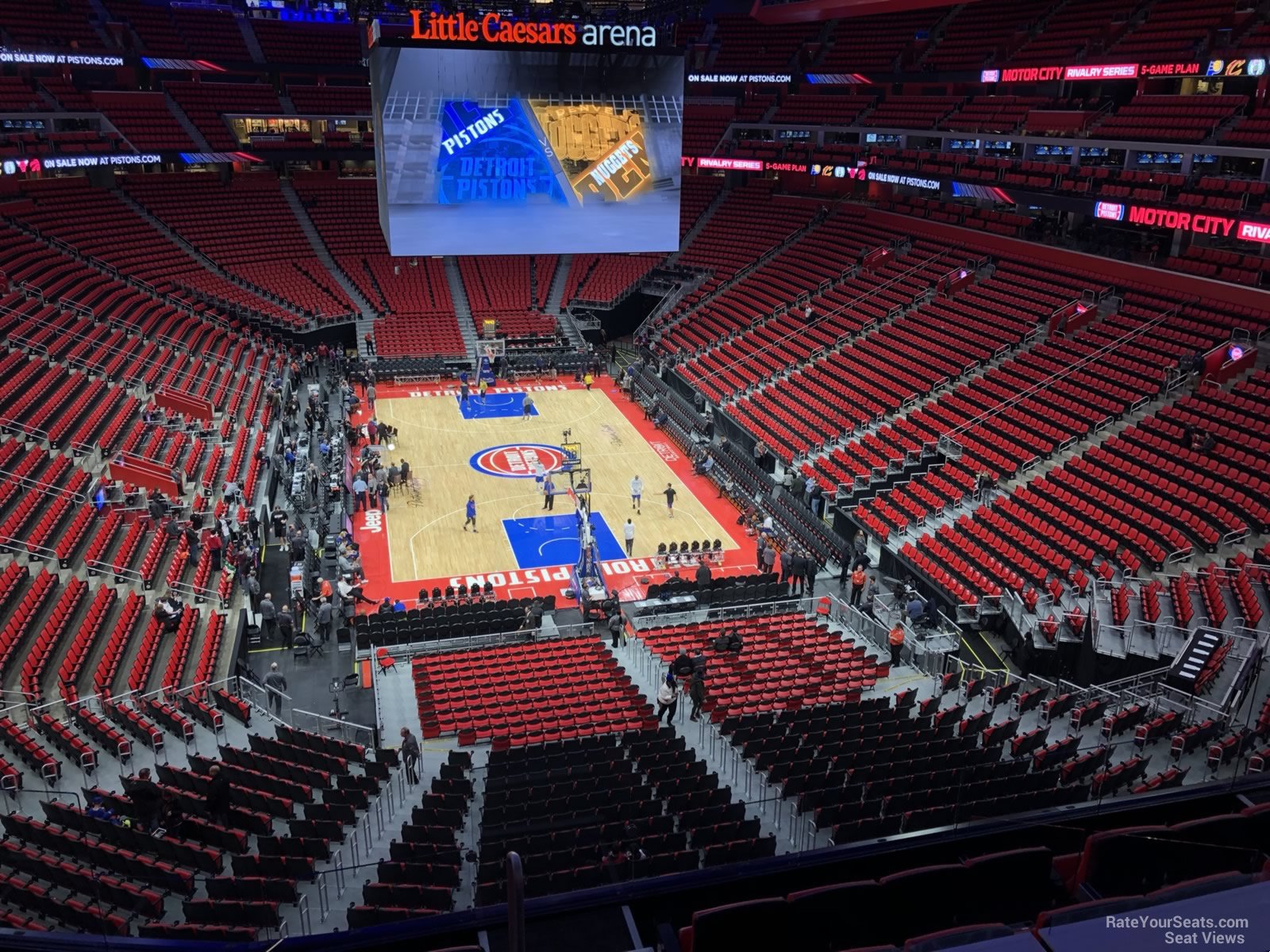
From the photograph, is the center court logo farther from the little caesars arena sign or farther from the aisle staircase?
the aisle staircase

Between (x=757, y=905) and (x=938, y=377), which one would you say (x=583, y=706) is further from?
(x=938, y=377)

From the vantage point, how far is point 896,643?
1792 centimetres

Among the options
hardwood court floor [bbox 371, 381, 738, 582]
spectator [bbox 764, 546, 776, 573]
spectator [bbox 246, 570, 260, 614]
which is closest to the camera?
spectator [bbox 246, 570, 260, 614]

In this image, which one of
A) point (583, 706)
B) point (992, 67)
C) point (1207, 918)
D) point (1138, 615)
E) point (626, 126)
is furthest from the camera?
point (992, 67)

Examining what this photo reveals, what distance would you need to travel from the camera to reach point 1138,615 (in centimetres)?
1802

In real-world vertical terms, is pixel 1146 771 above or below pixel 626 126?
below

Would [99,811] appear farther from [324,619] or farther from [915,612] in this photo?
[915,612]

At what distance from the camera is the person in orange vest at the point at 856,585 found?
20.7 meters

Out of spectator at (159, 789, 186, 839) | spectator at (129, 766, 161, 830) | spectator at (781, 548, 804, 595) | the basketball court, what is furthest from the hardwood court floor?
spectator at (129, 766, 161, 830)

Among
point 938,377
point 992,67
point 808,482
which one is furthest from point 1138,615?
point 992,67

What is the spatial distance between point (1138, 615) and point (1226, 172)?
1805cm

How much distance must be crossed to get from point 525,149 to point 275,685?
11.5 meters

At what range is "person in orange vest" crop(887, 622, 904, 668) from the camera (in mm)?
17938

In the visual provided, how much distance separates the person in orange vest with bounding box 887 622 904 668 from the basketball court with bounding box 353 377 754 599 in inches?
242
